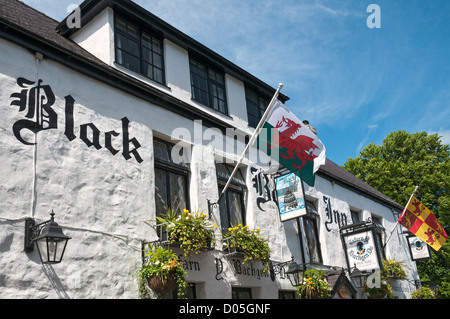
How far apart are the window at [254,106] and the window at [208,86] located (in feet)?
3.74

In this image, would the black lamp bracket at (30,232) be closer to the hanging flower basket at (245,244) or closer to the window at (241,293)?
the hanging flower basket at (245,244)

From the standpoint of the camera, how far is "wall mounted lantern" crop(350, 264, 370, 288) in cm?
1380

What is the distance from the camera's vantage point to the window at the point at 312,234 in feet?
45.5

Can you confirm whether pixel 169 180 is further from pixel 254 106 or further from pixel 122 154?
pixel 254 106

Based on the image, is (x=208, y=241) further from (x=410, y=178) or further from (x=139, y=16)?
(x=410, y=178)

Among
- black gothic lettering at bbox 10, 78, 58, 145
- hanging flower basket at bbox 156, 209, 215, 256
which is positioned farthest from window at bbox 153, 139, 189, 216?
black gothic lettering at bbox 10, 78, 58, 145

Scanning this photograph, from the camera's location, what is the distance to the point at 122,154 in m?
9.09

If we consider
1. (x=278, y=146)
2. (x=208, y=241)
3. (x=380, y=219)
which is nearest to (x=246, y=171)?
(x=278, y=146)

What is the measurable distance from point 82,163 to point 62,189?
660 mm

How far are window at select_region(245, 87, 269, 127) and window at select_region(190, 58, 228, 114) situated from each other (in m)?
1.14

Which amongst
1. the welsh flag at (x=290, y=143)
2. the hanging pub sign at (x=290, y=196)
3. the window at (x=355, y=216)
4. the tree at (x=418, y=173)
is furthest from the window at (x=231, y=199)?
the tree at (x=418, y=173)

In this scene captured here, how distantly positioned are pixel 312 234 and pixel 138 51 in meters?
7.32

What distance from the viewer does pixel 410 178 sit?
28078 mm

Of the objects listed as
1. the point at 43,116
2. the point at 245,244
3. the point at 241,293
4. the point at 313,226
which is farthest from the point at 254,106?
the point at 43,116
